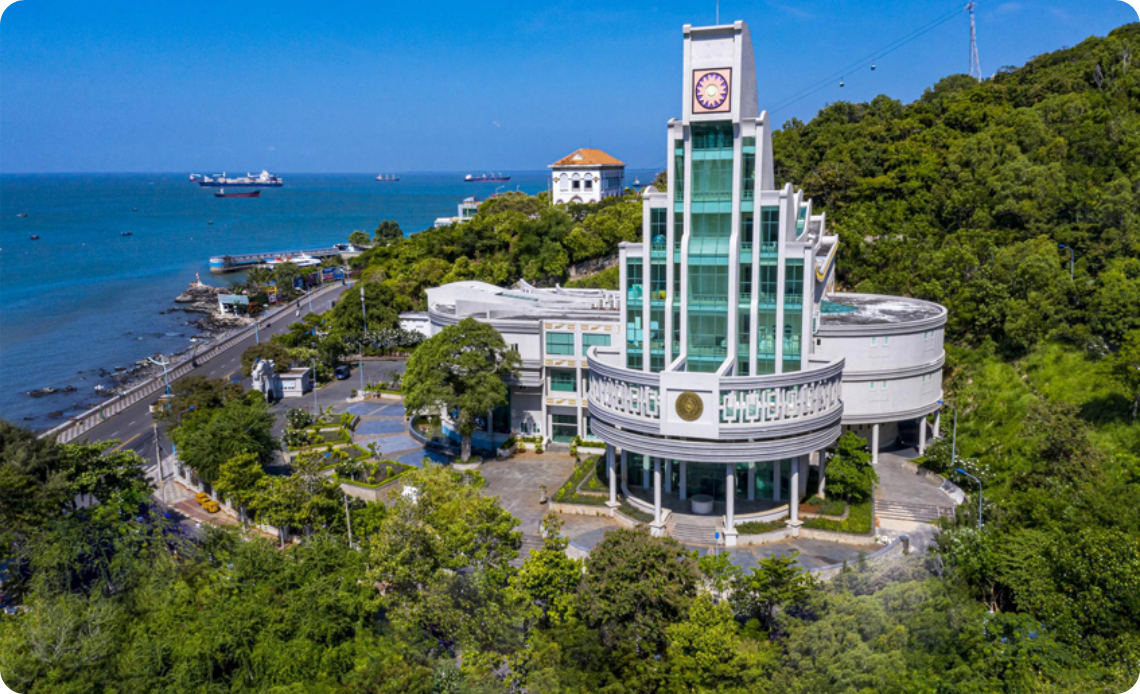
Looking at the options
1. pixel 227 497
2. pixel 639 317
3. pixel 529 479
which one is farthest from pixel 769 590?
pixel 227 497

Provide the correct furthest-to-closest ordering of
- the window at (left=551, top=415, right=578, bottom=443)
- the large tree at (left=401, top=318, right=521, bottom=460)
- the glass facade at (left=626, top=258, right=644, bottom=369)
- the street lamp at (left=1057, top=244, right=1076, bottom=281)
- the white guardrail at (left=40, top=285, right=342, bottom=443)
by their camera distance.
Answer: the street lamp at (left=1057, top=244, right=1076, bottom=281) < the white guardrail at (left=40, top=285, right=342, bottom=443) < the window at (left=551, top=415, right=578, bottom=443) < the large tree at (left=401, top=318, right=521, bottom=460) < the glass facade at (left=626, top=258, right=644, bottom=369)

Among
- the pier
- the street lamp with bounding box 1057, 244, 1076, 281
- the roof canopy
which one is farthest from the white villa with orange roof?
the street lamp with bounding box 1057, 244, 1076, 281

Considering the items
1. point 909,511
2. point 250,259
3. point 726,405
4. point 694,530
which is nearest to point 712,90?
point 726,405

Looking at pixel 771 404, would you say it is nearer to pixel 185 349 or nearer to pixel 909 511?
pixel 909 511

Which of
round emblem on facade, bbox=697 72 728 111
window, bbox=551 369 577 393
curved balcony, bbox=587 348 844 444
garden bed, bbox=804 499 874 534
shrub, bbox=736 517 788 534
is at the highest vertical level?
round emblem on facade, bbox=697 72 728 111

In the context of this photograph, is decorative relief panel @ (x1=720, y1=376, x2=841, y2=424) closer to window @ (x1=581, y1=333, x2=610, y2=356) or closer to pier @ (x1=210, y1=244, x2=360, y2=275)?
window @ (x1=581, y1=333, x2=610, y2=356)

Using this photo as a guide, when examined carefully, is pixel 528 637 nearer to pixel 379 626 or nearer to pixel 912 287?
pixel 379 626
